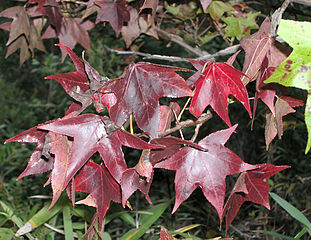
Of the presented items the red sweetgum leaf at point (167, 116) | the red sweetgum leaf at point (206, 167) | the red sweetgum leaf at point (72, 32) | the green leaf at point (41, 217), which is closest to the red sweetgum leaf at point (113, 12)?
the red sweetgum leaf at point (72, 32)

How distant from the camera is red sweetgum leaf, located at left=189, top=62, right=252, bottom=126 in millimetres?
561

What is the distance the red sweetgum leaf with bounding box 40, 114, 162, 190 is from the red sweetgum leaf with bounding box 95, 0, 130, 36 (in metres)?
0.44

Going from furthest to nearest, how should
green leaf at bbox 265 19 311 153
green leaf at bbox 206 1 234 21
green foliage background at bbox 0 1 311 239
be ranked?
green foliage background at bbox 0 1 311 239, green leaf at bbox 206 1 234 21, green leaf at bbox 265 19 311 153

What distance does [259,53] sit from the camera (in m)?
0.62

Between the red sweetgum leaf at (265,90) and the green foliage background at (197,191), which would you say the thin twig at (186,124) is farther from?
the green foliage background at (197,191)

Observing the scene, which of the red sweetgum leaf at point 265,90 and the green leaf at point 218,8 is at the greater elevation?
the green leaf at point 218,8

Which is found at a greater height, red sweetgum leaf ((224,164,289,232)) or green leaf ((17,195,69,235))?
red sweetgum leaf ((224,164,289,232))

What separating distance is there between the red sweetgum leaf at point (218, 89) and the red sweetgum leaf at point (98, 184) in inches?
7.7

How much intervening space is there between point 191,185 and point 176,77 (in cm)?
18

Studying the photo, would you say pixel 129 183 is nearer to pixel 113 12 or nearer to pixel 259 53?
pixel 259 53

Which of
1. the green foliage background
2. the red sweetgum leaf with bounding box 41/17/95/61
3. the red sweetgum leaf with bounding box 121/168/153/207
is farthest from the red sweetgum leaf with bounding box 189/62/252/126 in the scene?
the green foliage background

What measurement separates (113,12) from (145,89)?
0.45 metres

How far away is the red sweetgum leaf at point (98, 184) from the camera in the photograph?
2.06 feet

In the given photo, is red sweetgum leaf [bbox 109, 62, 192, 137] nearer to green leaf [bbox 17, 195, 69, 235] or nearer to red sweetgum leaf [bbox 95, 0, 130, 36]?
red sweetgum leaf [bbox 95, 0, 130, 36]
